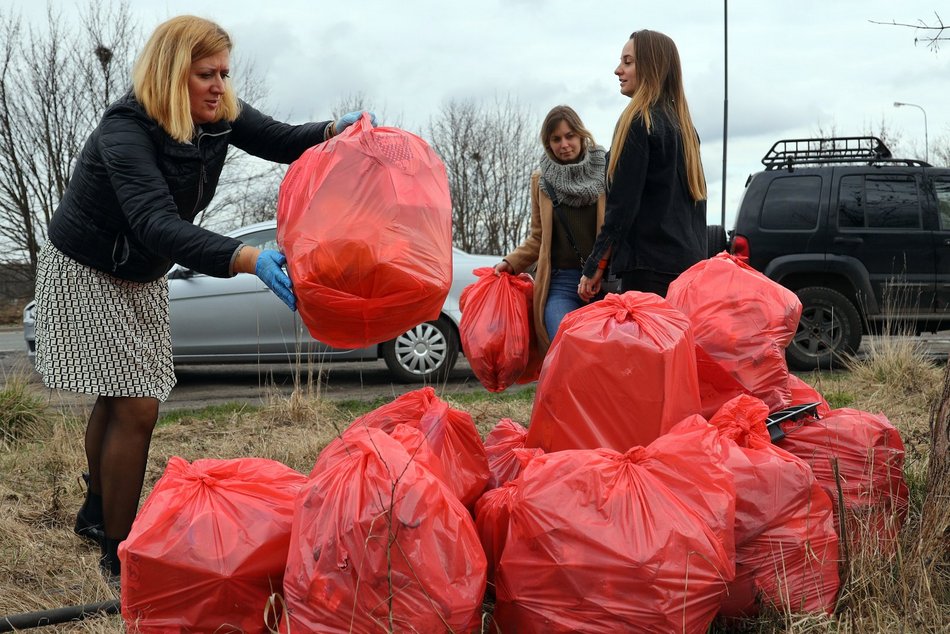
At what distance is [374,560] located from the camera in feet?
6.32

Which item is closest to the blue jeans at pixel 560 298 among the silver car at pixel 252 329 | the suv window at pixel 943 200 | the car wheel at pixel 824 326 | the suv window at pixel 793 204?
the silver car at pixel 252 329

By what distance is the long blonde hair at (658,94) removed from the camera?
10.9 feet

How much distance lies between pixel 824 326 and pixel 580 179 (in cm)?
486

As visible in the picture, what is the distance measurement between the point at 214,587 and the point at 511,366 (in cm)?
172

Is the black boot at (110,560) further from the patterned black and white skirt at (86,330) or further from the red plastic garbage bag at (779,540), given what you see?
the red plastic garbage bag at (779,540)

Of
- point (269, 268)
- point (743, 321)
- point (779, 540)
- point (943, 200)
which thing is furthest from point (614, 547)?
point (943, 200)

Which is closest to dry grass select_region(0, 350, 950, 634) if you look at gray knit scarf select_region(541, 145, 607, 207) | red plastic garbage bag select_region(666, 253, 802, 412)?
red plastic garbage bag select_region(666, 253, 802, 412)

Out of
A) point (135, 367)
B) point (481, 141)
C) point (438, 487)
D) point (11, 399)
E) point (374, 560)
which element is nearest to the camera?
point (374, 560)

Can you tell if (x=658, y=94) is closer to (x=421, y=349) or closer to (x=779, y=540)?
(x=779, y=540)

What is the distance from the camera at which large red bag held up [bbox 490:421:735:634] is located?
194 centimetres

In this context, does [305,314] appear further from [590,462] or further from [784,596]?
[784,596]

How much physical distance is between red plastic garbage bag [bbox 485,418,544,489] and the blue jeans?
0.54 metres

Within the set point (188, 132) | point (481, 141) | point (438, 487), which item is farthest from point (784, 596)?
point (481, 141)

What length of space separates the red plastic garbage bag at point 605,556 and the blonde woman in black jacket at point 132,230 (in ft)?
3.96
